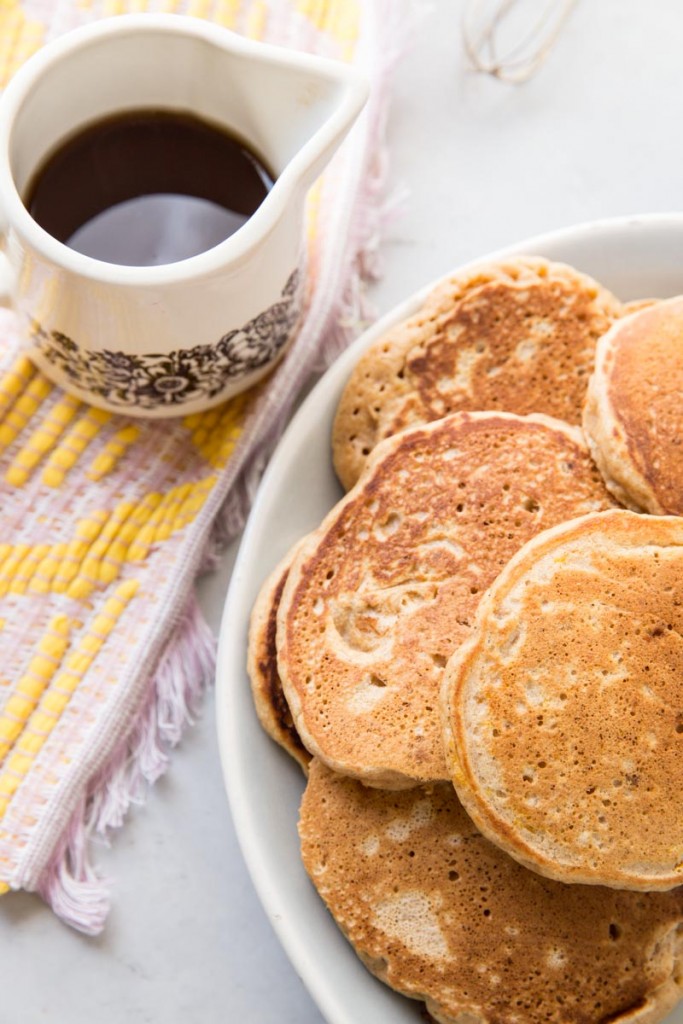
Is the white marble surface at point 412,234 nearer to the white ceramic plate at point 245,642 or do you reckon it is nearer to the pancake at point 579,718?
the white ceramic plate at point 245,642

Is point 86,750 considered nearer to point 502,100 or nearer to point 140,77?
point 140,77

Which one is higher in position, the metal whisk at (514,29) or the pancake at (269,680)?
the metal whisk at (514,29)

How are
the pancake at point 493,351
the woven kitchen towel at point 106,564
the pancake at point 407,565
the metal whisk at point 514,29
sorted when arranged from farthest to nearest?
1. the metal whisk at point 514,29
2. the woven kitchen towel at point 106,564
3. the pancake at point 493,351
4. the pancake at point 407,565

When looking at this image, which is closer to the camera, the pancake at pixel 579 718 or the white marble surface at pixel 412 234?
the pancake at pixel 579 718

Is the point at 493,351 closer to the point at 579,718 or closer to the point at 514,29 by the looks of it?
the point at 579,718

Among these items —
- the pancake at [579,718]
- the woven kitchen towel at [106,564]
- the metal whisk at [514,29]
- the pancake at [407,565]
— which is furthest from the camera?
the metal whisk at [514,29]

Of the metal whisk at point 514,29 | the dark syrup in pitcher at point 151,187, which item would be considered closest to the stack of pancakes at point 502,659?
the dark syrup in pitcher at point 151,187

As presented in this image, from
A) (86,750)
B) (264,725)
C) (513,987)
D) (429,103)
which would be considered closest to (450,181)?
(429,103)

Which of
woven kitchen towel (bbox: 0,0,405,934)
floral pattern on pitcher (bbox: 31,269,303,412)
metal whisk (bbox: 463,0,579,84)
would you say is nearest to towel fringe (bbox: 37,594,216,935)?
woven kitchen towel (bbox: 0,0,405,934)
